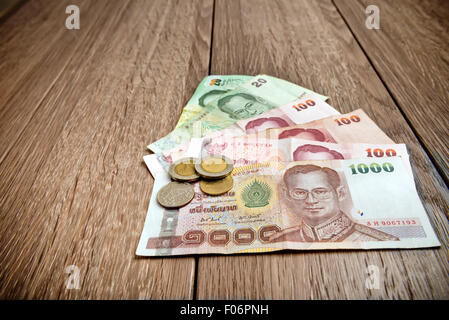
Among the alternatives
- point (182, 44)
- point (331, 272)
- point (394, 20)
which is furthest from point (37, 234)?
point (394, 20)

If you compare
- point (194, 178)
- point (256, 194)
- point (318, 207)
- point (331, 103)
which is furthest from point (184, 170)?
point (331, 103)

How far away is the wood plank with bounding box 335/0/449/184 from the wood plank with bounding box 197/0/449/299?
0.04 m

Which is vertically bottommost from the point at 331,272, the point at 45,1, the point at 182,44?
the point at 331,272

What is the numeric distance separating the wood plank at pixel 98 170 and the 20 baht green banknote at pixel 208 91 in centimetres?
3

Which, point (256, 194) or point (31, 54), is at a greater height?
point (31, 54)

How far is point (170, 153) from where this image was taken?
0.79 meters

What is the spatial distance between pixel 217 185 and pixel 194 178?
0.05 meters

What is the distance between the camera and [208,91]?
98 cm

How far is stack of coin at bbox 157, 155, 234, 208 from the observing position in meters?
0.68

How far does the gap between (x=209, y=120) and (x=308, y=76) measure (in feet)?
1.22

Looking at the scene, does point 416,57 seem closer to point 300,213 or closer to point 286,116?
point 286,116

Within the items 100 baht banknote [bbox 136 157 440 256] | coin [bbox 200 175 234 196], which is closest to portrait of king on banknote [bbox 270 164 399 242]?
100 baht banknote [bbox 136 157 440 256]

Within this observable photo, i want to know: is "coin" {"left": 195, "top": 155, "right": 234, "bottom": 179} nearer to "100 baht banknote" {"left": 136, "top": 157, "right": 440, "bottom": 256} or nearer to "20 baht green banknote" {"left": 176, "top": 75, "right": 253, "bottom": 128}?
"100 baht banknote" {"left": 136, "top": 157, "right": 440, "bottom": 256}

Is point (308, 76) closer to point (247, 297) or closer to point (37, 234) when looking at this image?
point (247, 297)
